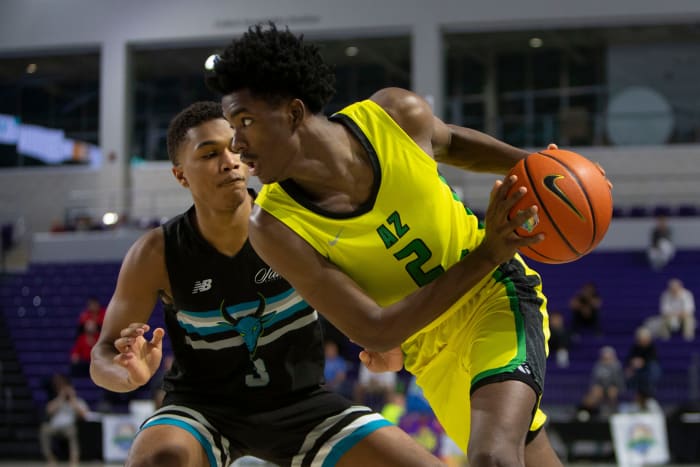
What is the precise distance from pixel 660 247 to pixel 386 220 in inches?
551

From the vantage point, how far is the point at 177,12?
67.2ft

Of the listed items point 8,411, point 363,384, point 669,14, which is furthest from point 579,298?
point 8,411

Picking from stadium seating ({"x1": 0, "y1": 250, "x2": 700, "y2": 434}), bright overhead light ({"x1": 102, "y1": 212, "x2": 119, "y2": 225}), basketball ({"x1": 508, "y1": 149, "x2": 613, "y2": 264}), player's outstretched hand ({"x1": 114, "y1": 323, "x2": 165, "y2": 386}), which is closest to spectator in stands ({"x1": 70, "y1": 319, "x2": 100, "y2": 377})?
stadium seating ({"x1": 0, "y1": 250, "x2": 700, "y2": 434})

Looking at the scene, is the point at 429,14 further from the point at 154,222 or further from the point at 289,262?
the point at 289,262

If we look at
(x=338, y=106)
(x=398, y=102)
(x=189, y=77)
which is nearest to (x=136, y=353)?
(x=398, y=102)

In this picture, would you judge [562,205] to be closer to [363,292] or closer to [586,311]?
[363,292]

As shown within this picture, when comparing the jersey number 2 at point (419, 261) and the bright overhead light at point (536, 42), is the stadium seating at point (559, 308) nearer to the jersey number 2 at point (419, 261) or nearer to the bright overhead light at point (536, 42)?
the bright overhead light at point (536, 42)

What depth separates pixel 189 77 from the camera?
978 inches

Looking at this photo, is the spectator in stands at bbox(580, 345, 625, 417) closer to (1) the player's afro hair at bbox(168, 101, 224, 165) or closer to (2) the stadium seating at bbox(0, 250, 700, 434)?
(2) the stadium seating at bbox(0, 250, 700, 434)

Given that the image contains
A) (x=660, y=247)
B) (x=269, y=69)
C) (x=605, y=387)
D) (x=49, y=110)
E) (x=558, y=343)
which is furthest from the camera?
(x=49, y=110)

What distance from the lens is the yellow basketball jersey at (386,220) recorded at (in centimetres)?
329

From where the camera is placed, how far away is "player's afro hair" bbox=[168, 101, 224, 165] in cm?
399

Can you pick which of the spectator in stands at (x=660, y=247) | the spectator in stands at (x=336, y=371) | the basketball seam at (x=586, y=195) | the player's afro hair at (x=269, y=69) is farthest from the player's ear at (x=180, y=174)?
the spectator in stands at (x=660, y=247)

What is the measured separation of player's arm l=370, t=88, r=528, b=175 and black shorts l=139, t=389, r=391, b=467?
42.9 inches
